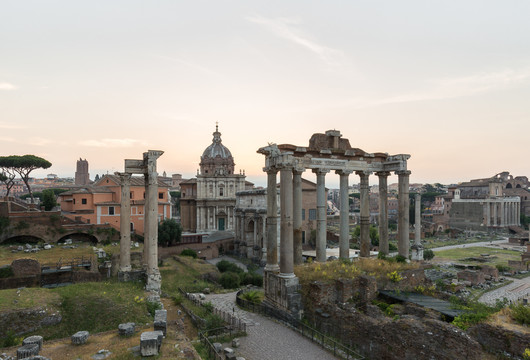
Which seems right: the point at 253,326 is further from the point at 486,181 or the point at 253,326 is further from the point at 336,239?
the point at 486,181

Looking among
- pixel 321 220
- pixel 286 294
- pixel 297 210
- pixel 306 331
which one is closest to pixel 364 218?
pixel 321 220

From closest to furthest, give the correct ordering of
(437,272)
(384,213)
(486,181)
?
(384,213) < (437,272) < (486,181)

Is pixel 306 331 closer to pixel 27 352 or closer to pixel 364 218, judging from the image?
Answer: pixel 364 218

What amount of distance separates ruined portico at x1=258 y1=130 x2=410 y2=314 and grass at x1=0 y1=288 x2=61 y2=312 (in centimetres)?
928

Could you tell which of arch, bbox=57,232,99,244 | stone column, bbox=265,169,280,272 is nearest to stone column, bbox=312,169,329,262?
stone column, bbox=265,169,280,272

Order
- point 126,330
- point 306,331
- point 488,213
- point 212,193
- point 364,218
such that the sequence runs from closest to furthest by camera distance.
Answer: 1. point 126,330
2. point 306,331
3. point 364,218
4. point 212,193
5. point 488,213

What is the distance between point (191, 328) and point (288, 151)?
358 inches

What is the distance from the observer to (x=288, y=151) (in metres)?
16.7

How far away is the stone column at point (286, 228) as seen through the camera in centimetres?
1534

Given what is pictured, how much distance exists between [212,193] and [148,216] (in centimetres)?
3531

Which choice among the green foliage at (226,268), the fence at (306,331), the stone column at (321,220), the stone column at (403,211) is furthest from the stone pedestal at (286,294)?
the green foliage at (226,268)

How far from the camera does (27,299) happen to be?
13.9 metres

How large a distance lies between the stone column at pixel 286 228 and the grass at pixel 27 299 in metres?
9.56

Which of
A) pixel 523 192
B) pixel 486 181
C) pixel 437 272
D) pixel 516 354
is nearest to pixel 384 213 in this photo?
pixel 516 354
